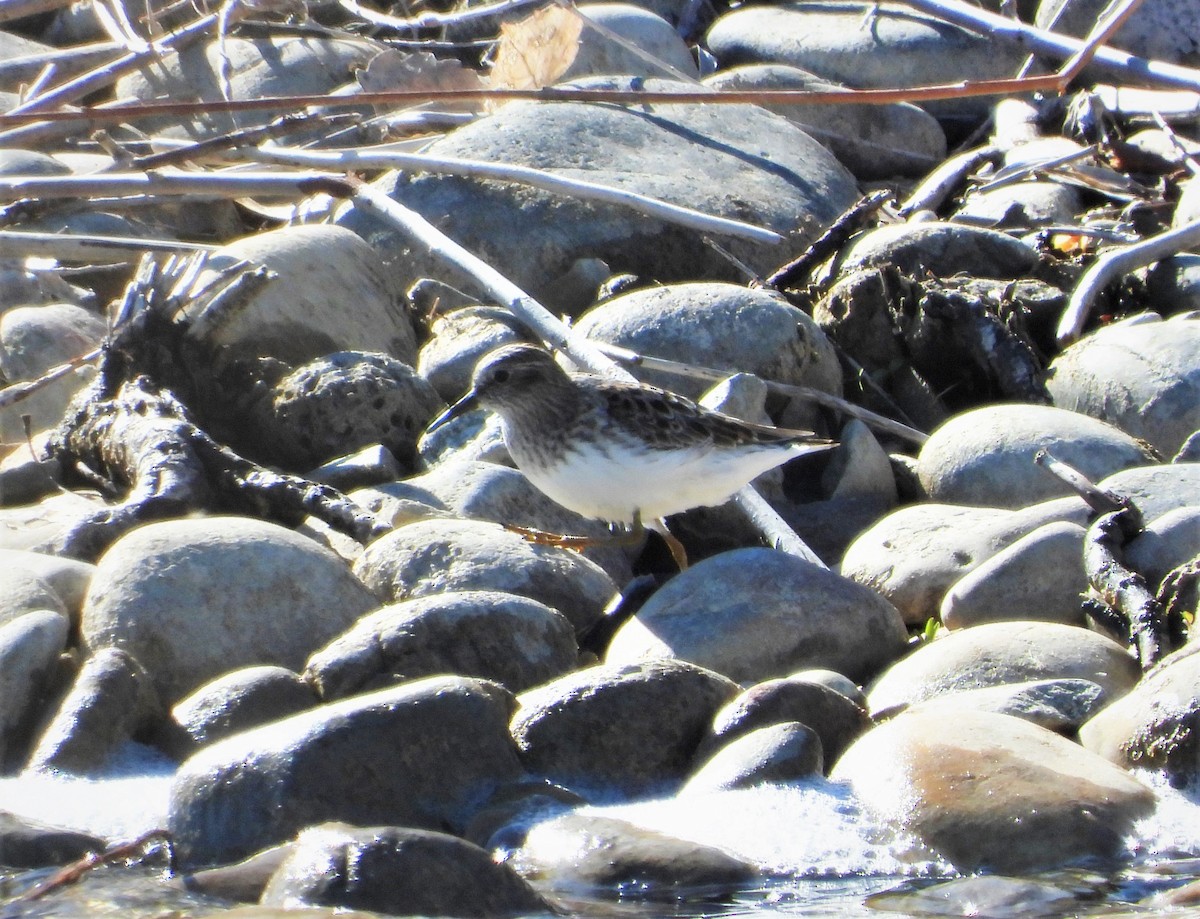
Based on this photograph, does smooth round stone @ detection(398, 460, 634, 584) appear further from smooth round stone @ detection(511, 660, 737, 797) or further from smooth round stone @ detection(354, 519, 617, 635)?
smooth round stone @ detection(511, 660, 737, 797)

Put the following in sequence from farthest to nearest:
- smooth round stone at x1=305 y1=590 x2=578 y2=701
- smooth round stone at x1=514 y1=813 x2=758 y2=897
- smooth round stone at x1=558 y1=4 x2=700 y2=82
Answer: smooth round stone at x1=558 y1=4 x2=700 y2=82 < smooth round stone at x1=305 y1=590 x2=578 y2=701 < smooth round stone at x1=514 y1=813 x2=758 y2=897

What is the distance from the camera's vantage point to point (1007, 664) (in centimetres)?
468

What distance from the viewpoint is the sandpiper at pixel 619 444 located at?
556 centimetres

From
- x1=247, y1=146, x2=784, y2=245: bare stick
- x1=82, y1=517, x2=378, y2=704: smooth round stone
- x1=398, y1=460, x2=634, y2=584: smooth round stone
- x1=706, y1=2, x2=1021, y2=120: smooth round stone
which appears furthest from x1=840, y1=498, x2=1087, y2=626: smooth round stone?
x1=706, y1=2, x2=1021, y2=120: smooth round stone

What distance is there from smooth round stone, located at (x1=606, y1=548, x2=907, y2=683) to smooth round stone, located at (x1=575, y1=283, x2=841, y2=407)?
5.89 ft

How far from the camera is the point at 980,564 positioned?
552 centimetres

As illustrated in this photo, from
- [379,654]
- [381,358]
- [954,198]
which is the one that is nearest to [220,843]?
[379,654]

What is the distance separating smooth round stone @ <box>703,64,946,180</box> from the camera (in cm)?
1012

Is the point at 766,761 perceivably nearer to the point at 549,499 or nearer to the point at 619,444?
the point at 619,444

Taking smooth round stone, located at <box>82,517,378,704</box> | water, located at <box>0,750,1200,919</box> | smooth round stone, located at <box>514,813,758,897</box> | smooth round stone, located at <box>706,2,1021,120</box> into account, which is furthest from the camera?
smooth round stone, located at <box>706,2,1021,120</box>

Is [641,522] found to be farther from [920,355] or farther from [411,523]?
[920,355]

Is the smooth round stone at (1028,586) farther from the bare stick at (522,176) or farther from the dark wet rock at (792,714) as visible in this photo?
the bare stick at (522,176)

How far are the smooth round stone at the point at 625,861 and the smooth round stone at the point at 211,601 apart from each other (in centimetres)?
143

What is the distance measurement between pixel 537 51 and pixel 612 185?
1693 millimetres
